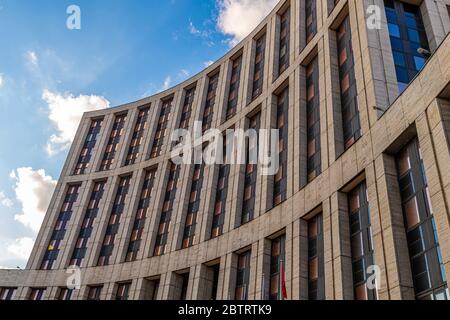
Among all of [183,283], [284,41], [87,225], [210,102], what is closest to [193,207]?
[183,283]

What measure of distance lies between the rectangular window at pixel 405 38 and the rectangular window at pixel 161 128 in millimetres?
30759

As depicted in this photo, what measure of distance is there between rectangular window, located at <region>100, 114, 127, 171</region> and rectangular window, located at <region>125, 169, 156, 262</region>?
7.52m

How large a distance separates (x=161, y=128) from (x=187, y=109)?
4.37 metres

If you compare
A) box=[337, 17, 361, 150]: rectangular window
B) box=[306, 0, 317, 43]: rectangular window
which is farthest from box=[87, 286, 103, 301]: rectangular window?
box=[306, 0, 317, 43]: rectangular window

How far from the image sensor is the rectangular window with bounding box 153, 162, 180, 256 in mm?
41434

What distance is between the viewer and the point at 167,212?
43938 millimetres

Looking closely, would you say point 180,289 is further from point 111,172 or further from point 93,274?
point 111,172

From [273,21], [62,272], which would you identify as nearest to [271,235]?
[273,21]

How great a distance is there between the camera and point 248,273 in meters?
30.4

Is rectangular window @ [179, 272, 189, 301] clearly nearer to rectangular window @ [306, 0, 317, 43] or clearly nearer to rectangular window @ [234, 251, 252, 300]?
rectangular window @ [234, 251, 252, 300]

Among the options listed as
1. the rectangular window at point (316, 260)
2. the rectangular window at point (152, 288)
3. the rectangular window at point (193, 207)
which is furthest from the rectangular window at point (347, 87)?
the rectangular window at point (152, 288)

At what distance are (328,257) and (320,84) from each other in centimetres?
1275
